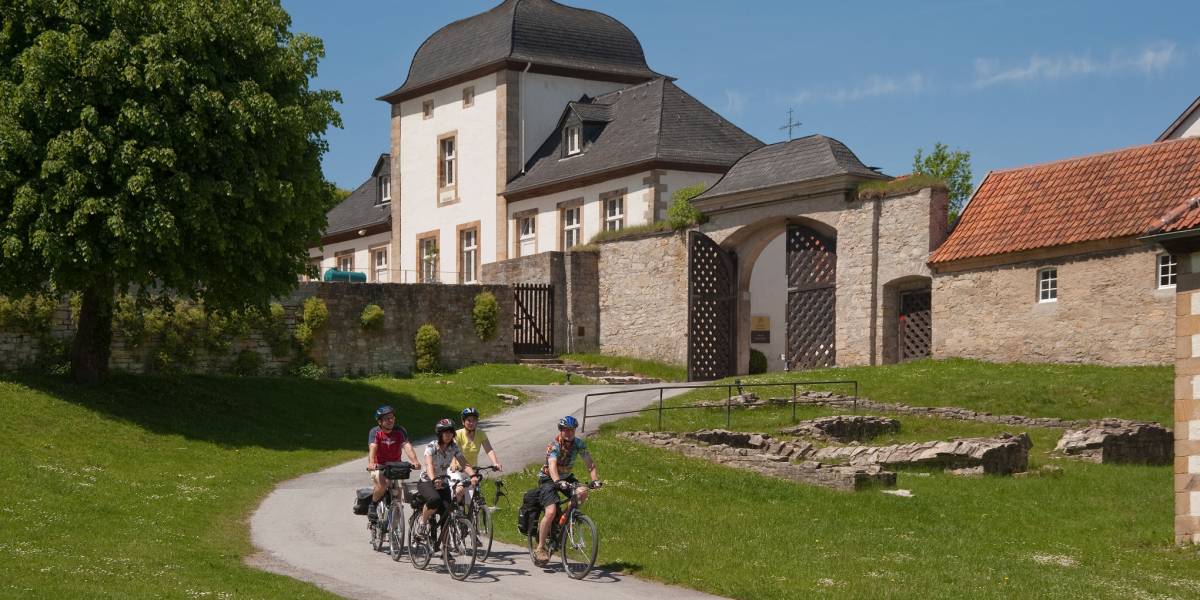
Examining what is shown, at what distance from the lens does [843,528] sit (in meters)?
19.6

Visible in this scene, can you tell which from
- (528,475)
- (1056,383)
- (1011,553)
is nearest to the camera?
(1011,553)

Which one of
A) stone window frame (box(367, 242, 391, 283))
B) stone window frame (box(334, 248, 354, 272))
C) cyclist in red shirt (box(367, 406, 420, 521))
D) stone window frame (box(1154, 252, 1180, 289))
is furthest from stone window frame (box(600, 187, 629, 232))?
cyclist in red shirt (box(367, 406, 420, 521))

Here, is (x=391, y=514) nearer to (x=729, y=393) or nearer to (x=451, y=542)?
(x=451, y=542)

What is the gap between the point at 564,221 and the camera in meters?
53.0

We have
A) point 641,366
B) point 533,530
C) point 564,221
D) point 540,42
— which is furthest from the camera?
point 540,42

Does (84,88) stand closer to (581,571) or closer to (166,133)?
(166,133)

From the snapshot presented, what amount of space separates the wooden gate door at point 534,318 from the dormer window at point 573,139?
8.16m

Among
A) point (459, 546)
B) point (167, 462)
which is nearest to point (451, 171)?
point (167, 462)

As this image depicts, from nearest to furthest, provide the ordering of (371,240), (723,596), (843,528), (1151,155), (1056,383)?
(723,596) < (843,528) < (1056,383) < (1151,155) < (371,240)

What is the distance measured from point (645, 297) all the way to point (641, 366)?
2.25 metres

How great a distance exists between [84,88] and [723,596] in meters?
19.4

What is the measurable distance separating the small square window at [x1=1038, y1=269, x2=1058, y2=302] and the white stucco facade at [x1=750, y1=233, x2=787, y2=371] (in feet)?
49.7

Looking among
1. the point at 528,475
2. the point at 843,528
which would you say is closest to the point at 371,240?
the point at 528,475

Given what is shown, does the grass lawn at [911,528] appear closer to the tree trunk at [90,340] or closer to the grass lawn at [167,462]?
the grass lawn at [167,462]
